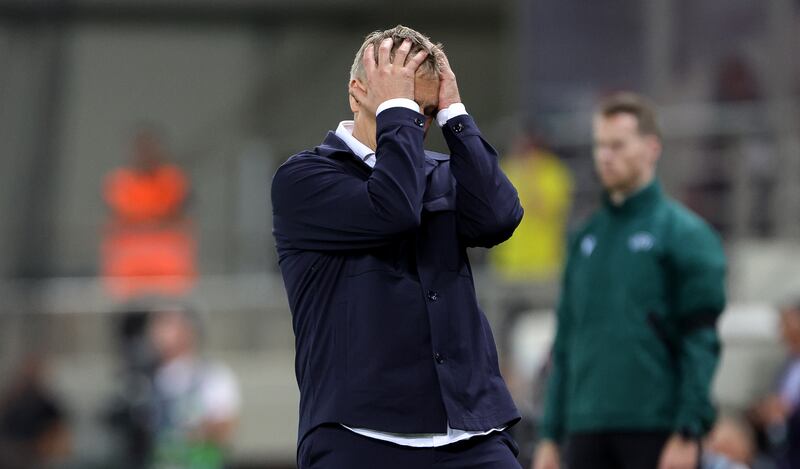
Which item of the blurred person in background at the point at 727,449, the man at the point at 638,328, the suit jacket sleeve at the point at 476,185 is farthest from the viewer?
the blurred person in background at the point at 727,449

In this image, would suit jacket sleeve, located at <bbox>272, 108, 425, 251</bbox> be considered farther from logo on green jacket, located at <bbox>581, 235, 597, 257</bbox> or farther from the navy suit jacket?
logo on green jacket, located at <bbox>581, 235, 597, 257</bbox>

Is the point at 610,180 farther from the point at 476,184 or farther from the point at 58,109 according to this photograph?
the point at 58,109

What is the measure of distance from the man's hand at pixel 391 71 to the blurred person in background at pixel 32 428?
1034 cm

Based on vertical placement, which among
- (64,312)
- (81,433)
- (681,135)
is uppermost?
(681,135)

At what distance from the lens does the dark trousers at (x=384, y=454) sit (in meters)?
4.30

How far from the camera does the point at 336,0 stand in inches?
934

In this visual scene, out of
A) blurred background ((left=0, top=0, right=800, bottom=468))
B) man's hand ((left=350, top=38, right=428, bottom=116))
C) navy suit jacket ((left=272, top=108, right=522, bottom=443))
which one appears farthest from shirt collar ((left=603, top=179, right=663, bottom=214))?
blurred background ((left=0, top=0, right=800, bottom=468))

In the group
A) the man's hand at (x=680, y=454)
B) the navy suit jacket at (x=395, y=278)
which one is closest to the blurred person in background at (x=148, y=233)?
the man's hand at (x=680, y=454)

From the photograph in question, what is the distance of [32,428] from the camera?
46.8 feet

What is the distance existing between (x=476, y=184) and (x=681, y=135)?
10241mm

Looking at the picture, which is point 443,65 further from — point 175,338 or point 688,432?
point 175,338

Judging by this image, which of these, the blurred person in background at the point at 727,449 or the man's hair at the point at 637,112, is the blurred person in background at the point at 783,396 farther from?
the man's hair at the point at 637,112

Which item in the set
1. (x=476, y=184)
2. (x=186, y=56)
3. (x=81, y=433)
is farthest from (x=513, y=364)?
(x=186, y=56)

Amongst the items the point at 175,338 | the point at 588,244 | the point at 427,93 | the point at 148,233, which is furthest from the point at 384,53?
the point at 148,233
